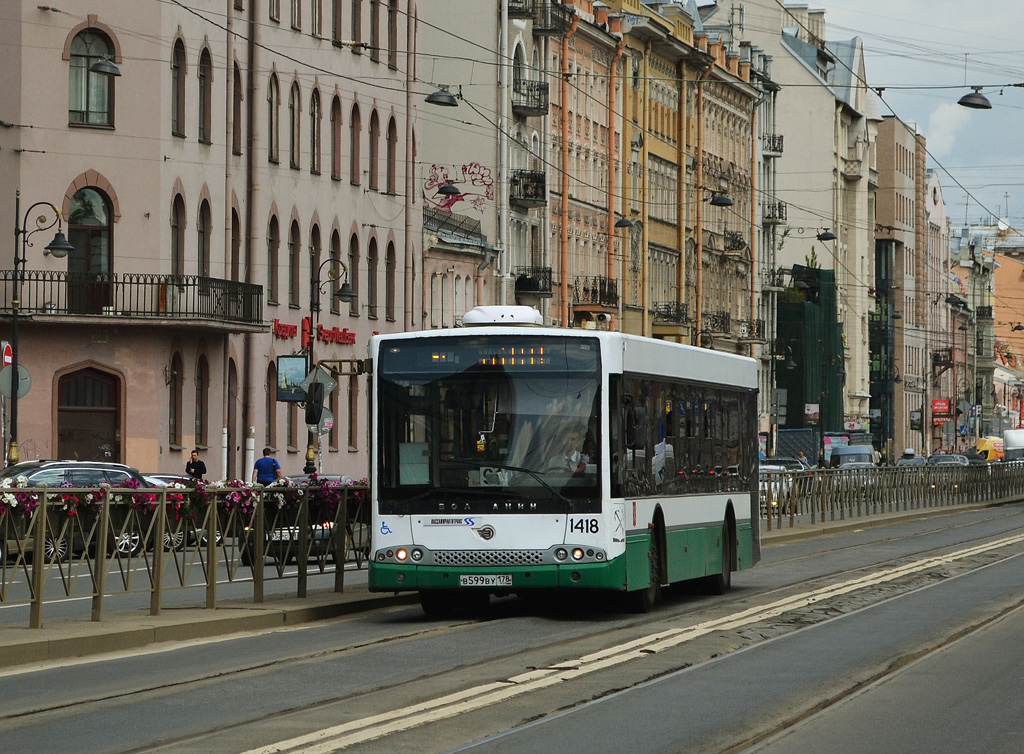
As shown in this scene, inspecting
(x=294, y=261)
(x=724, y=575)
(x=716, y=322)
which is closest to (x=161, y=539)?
(x=724, y=575)

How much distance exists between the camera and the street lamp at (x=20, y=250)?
40.5 meters

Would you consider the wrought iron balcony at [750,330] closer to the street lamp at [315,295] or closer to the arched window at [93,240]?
the street lamp at [315,295]

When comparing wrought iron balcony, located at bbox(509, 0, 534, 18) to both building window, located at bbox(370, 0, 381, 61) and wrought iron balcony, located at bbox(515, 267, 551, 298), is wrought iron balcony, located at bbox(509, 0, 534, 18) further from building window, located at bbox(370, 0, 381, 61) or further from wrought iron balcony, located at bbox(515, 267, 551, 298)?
building window, located at bbox(370, 0, 381, 61)

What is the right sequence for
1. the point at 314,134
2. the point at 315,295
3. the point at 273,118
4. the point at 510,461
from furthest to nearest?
1. the point at 314,134
2. the point at 315,295
3. the point at 273,118
4. the point at 510,461

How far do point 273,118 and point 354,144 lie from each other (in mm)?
5935

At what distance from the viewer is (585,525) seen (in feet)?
64.3

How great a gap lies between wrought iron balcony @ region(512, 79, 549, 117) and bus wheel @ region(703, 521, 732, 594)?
151 ft

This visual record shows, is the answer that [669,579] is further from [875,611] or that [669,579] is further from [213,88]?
[213,88]

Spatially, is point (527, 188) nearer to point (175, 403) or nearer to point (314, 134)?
point (314, 134)

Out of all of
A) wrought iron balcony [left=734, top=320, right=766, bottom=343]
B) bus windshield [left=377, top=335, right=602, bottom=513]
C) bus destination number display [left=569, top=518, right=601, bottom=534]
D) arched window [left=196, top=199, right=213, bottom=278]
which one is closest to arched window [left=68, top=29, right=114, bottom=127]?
arched window [left=196, top=199, right=213, bottom=278]

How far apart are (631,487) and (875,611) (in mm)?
2945

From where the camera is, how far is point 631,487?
794 inches

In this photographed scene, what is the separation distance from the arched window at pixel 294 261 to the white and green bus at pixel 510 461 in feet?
110

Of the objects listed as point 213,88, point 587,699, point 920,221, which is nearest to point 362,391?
point 213,88
